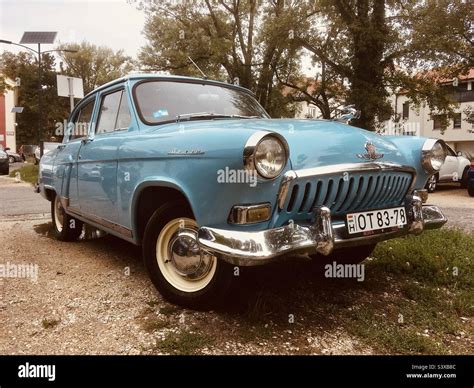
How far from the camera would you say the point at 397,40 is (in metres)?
14.1

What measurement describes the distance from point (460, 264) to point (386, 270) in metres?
0.69

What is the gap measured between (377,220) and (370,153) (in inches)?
18.1

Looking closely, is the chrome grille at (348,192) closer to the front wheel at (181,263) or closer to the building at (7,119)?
the front wheel at (181,263)

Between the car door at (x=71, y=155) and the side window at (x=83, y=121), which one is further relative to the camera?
the side window at (x=83, y=121)

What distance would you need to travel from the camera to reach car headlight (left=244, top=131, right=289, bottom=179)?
238cm

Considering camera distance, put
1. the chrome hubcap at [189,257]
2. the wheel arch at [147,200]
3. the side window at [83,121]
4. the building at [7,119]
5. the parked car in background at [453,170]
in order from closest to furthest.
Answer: the chrome hubcap at [189,257] < the wheel arch at [147,200] < the side window at [83,121] < the parked car in background at [453,170] < the building at [7,119]

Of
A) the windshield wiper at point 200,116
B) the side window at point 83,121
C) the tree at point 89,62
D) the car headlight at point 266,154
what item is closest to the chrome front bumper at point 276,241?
the car headlight at point 266,154

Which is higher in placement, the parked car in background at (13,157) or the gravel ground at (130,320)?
the parked car in background at (13,157)

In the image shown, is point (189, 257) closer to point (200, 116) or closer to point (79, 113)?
point (200, 116)

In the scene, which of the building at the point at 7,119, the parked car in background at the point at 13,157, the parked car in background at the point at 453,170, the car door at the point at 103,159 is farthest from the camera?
the building at the point at 7,119

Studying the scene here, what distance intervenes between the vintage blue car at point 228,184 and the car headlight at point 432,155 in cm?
1

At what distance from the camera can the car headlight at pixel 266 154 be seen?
2381 millimetres

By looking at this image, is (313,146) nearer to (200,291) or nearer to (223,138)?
(223,138)
